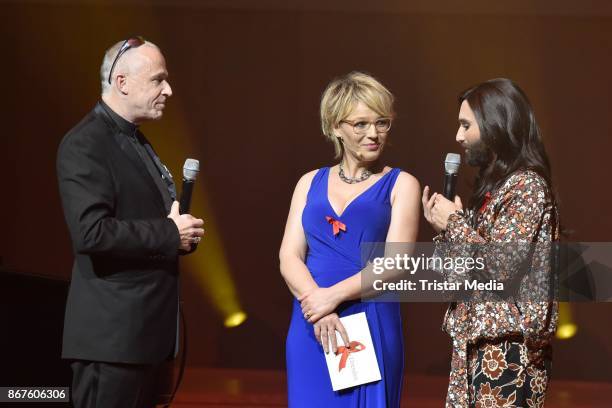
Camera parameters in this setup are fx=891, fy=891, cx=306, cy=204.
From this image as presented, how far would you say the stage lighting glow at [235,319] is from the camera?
23.0ft

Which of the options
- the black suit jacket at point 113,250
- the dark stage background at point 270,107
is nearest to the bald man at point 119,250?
the black suit jacket at point 113,250

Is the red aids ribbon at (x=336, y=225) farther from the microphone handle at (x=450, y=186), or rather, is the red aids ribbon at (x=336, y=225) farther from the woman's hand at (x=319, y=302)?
the microphone handle at (x=450, y=186)

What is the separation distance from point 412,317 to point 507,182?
457 centimetres

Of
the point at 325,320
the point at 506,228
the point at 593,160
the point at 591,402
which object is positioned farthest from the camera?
the point at 593,160

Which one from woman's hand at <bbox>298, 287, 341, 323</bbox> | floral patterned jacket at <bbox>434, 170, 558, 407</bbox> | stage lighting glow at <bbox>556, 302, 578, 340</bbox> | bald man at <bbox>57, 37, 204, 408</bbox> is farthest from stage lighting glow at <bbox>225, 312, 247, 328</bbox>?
floral patterned jacket at <bbox>434, 170, 558, 407</bbox>

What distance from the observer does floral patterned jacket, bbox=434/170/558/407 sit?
7.75ft

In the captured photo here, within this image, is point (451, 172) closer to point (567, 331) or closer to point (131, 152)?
point (131, 152)

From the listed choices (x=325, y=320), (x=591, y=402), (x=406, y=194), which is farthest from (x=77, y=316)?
(x=591, y=402)

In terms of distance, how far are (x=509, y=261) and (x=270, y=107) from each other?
4.74 m

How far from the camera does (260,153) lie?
6980mm

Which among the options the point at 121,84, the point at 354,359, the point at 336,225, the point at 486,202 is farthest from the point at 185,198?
the point at 486,202

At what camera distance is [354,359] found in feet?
8.76

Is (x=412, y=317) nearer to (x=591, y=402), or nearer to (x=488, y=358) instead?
(x=591, y=402)

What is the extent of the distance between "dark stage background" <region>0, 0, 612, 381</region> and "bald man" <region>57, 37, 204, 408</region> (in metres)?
4.39
